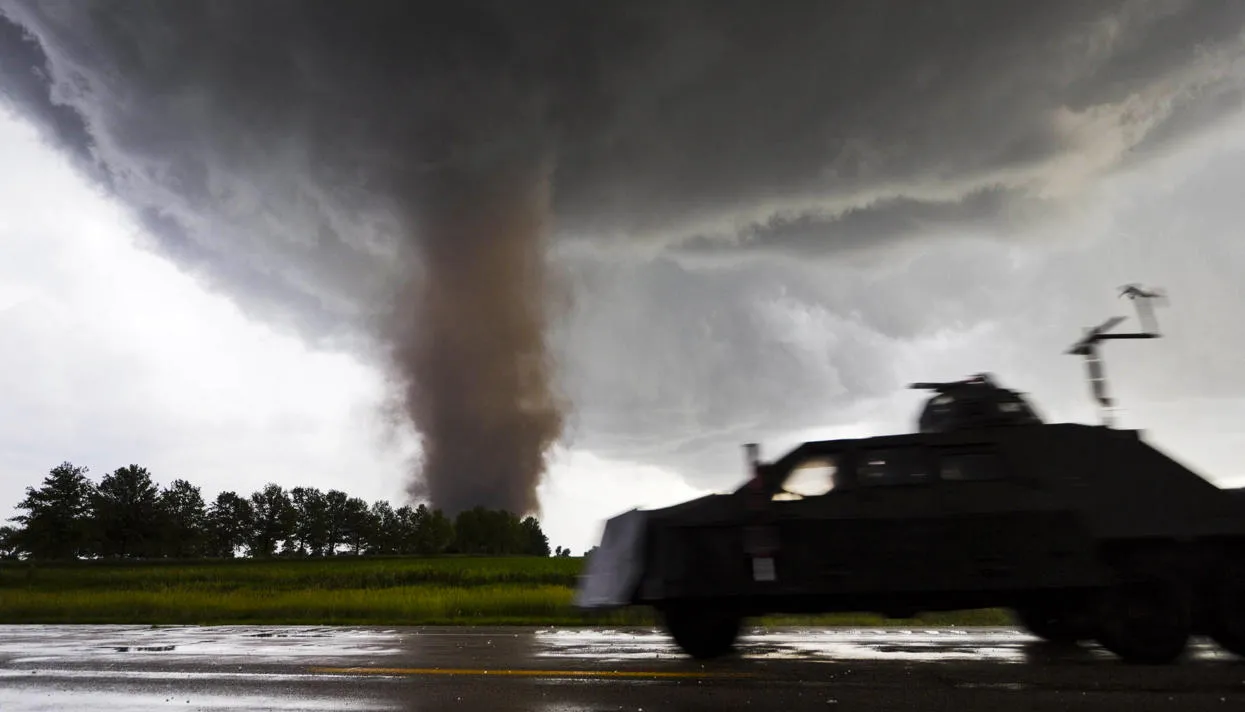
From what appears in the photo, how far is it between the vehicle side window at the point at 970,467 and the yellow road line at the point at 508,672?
2814 mm

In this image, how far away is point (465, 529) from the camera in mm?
153750

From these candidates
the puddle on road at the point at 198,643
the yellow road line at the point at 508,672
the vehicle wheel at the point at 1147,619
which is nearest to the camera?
the yellow road line at the point at 508,672

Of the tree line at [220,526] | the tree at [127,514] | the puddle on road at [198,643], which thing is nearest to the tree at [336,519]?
the tree line at [220,526]

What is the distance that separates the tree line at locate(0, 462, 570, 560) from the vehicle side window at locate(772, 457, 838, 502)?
92736mm

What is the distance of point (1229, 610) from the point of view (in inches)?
283

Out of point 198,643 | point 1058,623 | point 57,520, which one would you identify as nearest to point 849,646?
point 1058,623

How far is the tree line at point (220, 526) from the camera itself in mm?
82500

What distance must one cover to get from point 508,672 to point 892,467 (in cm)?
409

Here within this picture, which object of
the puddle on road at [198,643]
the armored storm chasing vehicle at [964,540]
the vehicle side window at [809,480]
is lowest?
the puddle on road at [198,643]

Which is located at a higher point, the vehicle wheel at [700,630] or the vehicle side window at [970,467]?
the vehicle side window at [970,467]

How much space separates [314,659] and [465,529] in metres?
151

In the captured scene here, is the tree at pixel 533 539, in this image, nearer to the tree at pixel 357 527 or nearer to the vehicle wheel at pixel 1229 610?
the tree at pixel 357 527

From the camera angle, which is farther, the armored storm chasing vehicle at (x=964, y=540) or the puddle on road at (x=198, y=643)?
the puddle on road at (x=198, y=643)

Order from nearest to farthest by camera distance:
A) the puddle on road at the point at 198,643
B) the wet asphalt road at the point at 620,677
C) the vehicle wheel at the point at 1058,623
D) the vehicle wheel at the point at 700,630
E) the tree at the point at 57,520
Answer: the wet asphalt road at the point at 620,677
the vehicle wheel at the point at 1058,623
the vehicle wheel at the point at 700,630
the puddle on road at the point at 198,643
the tree at the point at 57,520
